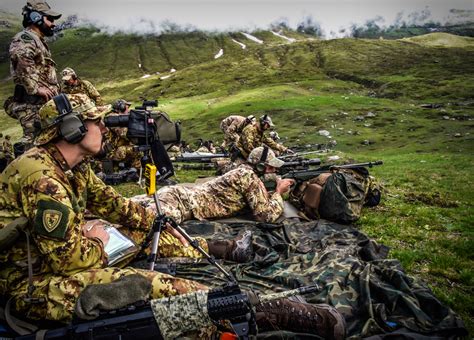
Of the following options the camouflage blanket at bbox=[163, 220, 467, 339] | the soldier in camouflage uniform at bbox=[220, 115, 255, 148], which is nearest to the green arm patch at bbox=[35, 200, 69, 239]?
the camouflage blanket at bbox=[163, 220, 467, 339]

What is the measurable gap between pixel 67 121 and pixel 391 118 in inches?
1727

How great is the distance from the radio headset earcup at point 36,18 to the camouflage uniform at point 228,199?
5.35m

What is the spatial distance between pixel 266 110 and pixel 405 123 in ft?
58.4

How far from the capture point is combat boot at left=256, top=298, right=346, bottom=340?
4.75m

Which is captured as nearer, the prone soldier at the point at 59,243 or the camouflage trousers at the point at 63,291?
the prone soldier at the point at 59,243

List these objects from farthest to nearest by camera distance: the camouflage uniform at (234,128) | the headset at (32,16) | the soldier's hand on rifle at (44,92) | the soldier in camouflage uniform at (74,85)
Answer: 1. the camouflage uniform at (234,128)
2. the soldier in camouflage uniform at (74,85)
3. the soldier's hand on rifle at (44,92)
4. the headset at (32,16)

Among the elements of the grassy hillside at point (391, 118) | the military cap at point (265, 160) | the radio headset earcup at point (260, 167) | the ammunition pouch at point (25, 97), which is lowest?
the grassy hillside at point (391, 118)

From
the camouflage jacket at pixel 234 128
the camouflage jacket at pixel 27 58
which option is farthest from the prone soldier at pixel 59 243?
the camouflage jacket at pixel 234 128

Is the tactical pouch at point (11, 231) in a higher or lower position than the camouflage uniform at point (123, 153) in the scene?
higher

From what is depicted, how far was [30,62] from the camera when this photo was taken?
30.5 ft

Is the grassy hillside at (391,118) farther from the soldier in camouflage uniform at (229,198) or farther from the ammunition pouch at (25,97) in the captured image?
the ammunition pouch at (25,97)

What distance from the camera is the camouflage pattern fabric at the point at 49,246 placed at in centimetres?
424

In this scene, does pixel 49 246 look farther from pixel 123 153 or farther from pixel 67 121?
pixel 123 153

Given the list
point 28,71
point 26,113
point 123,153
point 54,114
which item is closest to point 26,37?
point 28,71
